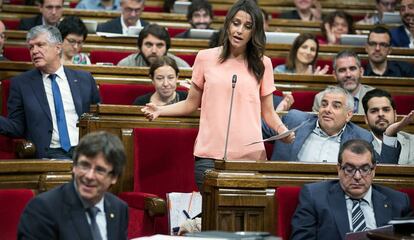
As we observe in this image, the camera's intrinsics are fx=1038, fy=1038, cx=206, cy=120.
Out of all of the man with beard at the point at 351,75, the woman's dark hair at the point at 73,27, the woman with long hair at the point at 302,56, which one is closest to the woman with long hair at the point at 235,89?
the man with beard at the point at 351,75

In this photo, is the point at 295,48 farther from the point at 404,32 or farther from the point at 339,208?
the point at 339,208

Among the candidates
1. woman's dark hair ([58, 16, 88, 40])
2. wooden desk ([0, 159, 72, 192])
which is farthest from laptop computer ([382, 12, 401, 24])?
wooden desk ([0, 159, 72, 192])

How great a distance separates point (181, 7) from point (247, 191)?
313 cm

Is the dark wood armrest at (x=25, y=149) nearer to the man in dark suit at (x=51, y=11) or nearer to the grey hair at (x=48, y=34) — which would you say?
the grey hair at (x=48, y=34)

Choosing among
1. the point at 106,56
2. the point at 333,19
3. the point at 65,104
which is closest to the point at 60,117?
the point at 65,104

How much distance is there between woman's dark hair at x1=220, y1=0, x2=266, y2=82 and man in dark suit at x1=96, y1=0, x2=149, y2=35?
200 centimetres

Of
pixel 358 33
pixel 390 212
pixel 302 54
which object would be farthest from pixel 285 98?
pixel 358 33

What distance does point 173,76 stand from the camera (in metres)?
3.96

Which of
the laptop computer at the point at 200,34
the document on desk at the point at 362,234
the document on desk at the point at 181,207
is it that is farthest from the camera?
the laptop computer at the point at 200,34

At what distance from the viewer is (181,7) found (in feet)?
19.4

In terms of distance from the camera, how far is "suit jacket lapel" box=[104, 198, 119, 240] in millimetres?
2303

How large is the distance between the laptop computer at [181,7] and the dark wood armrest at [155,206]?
2719 mm

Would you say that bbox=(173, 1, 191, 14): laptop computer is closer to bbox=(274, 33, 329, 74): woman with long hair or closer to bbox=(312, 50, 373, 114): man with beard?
bbox=(274, 33, 329, 74): woman with long hair

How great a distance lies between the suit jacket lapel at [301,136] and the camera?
3494 mm
